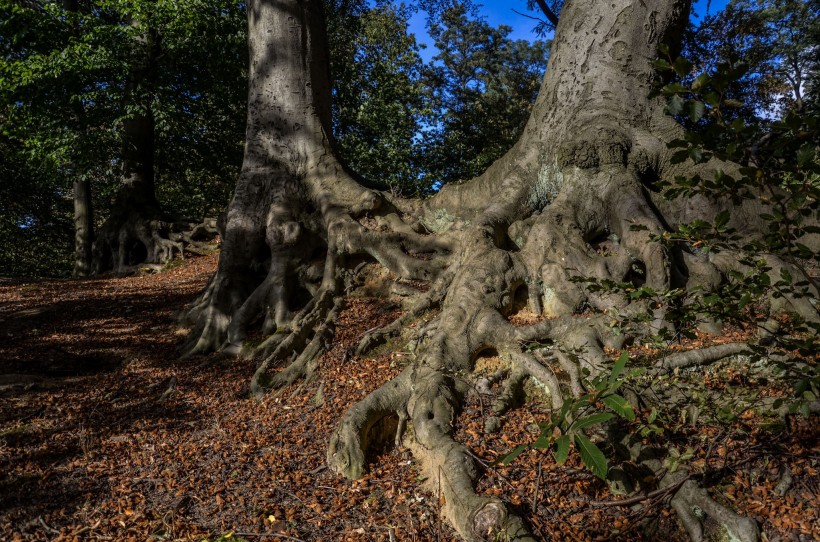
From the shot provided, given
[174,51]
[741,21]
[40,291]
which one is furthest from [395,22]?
[40,291]

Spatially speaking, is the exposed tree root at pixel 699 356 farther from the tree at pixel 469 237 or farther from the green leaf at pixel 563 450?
the green leaf at pixel 563 450

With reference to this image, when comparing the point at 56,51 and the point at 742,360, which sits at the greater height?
the point at 56,51

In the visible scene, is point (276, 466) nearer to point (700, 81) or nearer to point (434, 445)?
point (434, 445)

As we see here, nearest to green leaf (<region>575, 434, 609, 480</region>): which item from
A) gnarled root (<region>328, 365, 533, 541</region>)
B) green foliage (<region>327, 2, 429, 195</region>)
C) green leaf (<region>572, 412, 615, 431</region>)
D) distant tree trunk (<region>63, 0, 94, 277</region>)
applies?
green leaf (<region>572, 412, 615, 431</region>)

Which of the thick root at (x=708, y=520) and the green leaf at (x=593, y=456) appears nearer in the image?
Answer: the green leaf at (x=593, y=456)

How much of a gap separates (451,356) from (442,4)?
1592 cm

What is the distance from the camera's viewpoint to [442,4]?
17188 millimetres

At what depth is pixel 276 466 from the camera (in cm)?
377

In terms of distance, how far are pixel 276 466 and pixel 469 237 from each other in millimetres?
2743

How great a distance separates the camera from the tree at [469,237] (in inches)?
155

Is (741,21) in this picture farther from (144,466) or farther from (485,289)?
(144,466)

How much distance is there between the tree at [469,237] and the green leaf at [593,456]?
0.86 m

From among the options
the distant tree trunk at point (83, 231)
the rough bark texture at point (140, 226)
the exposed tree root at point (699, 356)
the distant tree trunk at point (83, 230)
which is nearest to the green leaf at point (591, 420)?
the exposed tree root at point (699, 356)

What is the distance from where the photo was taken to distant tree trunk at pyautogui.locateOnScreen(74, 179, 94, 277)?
1567 centimetres
